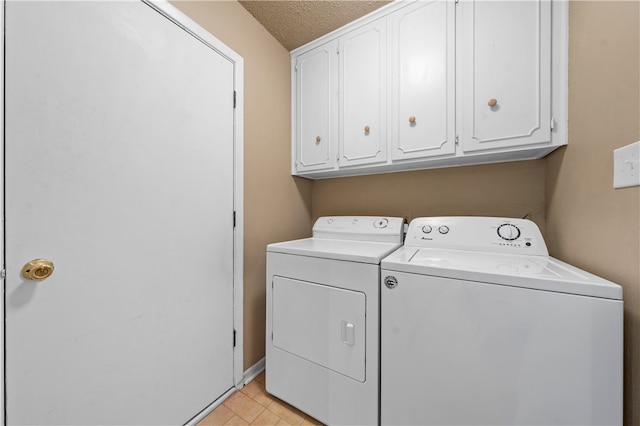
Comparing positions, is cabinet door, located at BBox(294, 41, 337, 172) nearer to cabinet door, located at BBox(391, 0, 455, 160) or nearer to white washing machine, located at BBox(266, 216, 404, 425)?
cabinet door, located at BBox(391, 0, 455, 160)

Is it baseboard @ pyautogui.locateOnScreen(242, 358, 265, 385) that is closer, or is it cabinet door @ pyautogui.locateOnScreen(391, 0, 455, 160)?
cabinet door @ pyautogui.locateOnScreen(391, 0, 455, 160)

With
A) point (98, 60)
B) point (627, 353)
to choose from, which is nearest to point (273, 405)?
point (627, 353)

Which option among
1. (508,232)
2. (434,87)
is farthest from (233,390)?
(434,87)

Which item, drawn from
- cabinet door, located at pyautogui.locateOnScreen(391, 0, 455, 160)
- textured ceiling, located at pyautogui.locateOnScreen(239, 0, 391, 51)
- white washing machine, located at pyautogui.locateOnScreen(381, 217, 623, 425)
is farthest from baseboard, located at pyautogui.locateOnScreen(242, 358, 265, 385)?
textured ceiling, located at pyautogui.locateOnScreen(239, 0, 391, 51)

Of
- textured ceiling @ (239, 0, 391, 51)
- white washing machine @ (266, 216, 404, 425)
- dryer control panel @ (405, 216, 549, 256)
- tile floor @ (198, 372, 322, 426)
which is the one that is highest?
textured ceiling @ (239, 0, 391, 51)

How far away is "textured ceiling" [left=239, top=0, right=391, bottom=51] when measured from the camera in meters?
1.47

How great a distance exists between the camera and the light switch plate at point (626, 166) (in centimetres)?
70

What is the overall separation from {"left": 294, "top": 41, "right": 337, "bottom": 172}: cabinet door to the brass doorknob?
1443 millimetres

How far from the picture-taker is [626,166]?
0.74 metres

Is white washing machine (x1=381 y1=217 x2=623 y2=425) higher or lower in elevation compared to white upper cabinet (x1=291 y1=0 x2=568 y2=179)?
lower

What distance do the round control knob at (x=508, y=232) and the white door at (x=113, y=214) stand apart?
60.7 inches

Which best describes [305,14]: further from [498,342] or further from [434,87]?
[498,342]

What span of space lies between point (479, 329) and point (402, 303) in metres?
0.28

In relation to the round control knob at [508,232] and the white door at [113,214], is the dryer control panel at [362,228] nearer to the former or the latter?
the round control knob at [508,232]
